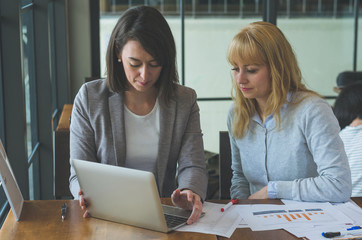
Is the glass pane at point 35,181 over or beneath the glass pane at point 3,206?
beneath

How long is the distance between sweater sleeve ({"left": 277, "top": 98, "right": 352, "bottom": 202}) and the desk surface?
12.3 inches

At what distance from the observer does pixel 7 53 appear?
8.55 ft

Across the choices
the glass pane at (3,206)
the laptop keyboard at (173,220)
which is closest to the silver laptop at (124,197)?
the laptop keyboard at (173,220)

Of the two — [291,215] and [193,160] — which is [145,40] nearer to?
[193,160]

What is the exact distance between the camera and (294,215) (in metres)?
1.93

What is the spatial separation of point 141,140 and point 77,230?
0.53 m

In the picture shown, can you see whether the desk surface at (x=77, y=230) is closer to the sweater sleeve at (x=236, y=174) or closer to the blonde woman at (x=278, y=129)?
the blonde woman at (x=278, y=129)

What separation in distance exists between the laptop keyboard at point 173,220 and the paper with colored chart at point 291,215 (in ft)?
0.70

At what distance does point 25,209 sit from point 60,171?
47 centimetres

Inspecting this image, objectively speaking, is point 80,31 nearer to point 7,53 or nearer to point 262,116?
point 7,53

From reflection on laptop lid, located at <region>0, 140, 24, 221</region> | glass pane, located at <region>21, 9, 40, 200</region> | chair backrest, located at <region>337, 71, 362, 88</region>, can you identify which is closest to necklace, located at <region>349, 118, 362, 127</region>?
reflection on laptop lid, located at <region>0, 140, 24, 221</region>

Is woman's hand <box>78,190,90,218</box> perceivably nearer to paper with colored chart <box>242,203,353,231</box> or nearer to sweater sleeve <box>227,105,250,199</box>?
paper with colored chart <box>242,203,353,231</box>

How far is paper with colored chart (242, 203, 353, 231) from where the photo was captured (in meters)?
1.86

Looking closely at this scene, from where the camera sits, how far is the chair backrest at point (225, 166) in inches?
98.4
